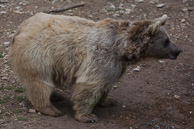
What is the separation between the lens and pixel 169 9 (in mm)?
12172

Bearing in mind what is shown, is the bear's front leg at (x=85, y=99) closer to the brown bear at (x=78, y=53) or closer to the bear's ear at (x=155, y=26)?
the brown bear at (x=78, y=53)

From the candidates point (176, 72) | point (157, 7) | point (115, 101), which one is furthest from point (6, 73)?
point (157, 7)

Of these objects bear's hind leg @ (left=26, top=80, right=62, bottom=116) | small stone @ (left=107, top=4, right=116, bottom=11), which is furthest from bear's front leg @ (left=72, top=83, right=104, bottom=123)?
small stone @ (left=107, top=4, right=116, bottom=11)

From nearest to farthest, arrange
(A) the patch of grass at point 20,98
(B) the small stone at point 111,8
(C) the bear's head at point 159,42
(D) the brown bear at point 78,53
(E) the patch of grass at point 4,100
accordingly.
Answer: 1. (D) the brown bear at point 78,53
2. (C) the bear's head at point 159,42
3. (E) the patch of grass at point 4,100
4. (A) the patch of grass at point 20,98
5. (B) the small stone at point 111,8

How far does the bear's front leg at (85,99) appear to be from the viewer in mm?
6543

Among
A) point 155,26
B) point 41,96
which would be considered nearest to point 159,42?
point 155,26

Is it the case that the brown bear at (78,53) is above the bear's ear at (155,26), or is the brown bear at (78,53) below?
below

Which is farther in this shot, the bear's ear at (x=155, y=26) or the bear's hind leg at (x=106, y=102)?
the bear's hind leg at (x=106, y=102)

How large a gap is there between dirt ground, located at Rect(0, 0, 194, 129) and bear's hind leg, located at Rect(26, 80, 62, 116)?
0.51 ft

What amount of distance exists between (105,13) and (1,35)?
321cm

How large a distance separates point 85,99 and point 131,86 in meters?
2.02

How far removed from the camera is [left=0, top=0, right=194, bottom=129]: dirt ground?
22.1 ft

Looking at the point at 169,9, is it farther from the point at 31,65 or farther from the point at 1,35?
the point at 31,65

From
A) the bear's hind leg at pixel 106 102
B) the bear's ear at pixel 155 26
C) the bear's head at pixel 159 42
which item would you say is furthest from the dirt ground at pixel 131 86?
the bear's ear at pixel 155 26
